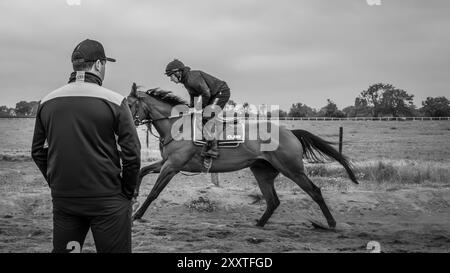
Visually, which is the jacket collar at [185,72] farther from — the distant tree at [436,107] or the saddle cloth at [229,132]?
the distant tree at [436,107]

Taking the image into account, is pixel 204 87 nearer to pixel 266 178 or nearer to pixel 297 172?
pixel 266 178

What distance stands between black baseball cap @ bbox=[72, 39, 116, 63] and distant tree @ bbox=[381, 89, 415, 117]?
51.4 metres

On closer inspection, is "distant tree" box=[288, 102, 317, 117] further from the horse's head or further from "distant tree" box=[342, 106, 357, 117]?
the horse's head

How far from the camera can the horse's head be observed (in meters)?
9.33

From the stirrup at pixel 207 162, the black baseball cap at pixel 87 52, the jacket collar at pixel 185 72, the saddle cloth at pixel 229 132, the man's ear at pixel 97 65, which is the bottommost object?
the stirrup at pixel 207 162

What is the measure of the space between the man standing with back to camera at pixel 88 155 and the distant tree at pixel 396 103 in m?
51.4

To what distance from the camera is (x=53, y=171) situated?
3439 millimetres

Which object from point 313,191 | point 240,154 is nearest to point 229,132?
point 240,154

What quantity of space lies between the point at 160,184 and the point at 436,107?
47.8m

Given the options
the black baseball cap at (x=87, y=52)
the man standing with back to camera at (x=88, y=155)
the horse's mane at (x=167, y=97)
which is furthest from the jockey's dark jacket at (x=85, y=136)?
the horse's mane at (x=167, y=97)

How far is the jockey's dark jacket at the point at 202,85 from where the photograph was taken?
8.71 m
